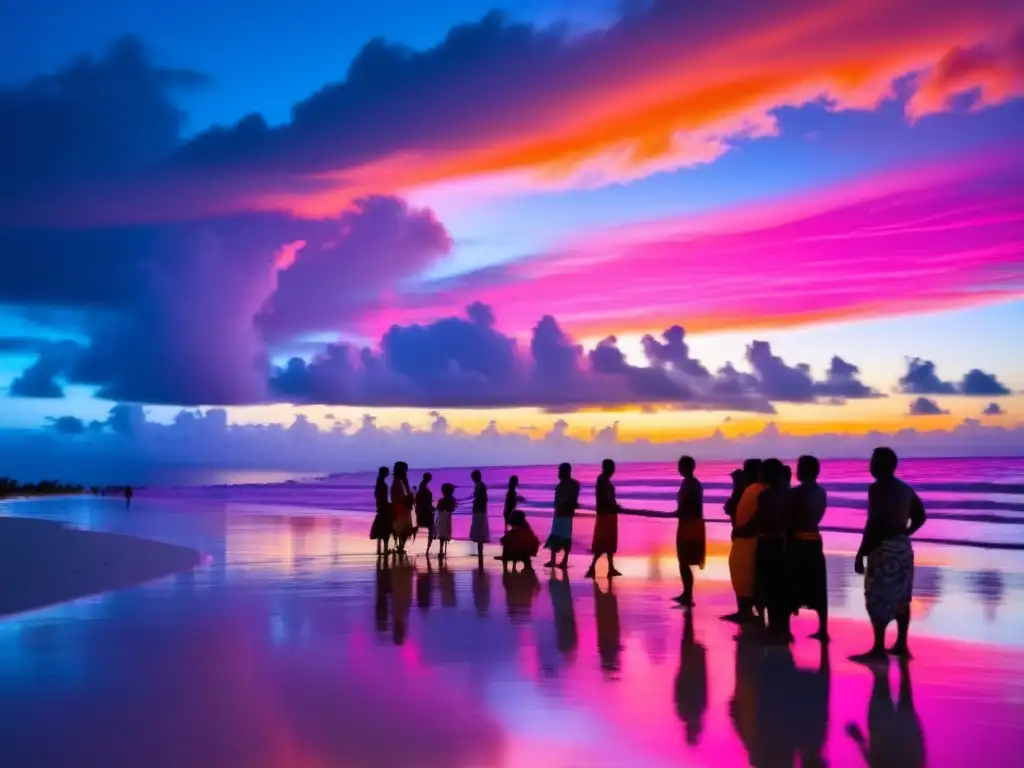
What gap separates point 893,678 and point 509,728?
3943mm

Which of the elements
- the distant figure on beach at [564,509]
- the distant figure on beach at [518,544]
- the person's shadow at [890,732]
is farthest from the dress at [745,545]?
the distant figure on beach at [518,544]

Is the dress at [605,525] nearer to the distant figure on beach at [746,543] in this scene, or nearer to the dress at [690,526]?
the dress at [690,526]

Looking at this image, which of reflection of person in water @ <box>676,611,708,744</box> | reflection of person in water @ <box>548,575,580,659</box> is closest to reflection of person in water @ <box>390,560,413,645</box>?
reflection of person in water @ <box>548,575,580,659</box>

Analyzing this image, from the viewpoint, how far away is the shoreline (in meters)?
16.0

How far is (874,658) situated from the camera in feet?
33.2

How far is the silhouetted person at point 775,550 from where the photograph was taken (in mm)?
11195

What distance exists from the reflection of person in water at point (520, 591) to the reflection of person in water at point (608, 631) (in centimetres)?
95

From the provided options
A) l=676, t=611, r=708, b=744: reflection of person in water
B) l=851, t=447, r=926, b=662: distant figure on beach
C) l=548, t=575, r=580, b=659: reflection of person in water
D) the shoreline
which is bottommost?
the shoreline

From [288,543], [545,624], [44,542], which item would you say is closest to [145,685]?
[545,624]

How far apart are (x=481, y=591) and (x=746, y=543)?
5309mm

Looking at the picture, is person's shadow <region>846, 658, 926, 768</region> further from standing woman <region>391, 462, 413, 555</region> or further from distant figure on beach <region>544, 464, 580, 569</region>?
standing woman <region>391, 462, 413, 555</region>

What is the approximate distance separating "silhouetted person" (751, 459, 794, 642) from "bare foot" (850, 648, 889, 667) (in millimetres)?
1118

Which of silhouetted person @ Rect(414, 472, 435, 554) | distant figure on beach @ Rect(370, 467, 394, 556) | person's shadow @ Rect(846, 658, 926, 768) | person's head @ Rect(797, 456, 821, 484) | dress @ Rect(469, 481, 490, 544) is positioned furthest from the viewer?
silhouetted person @ Rect(414, 472, 435, 554)

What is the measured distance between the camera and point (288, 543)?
1044 inches
